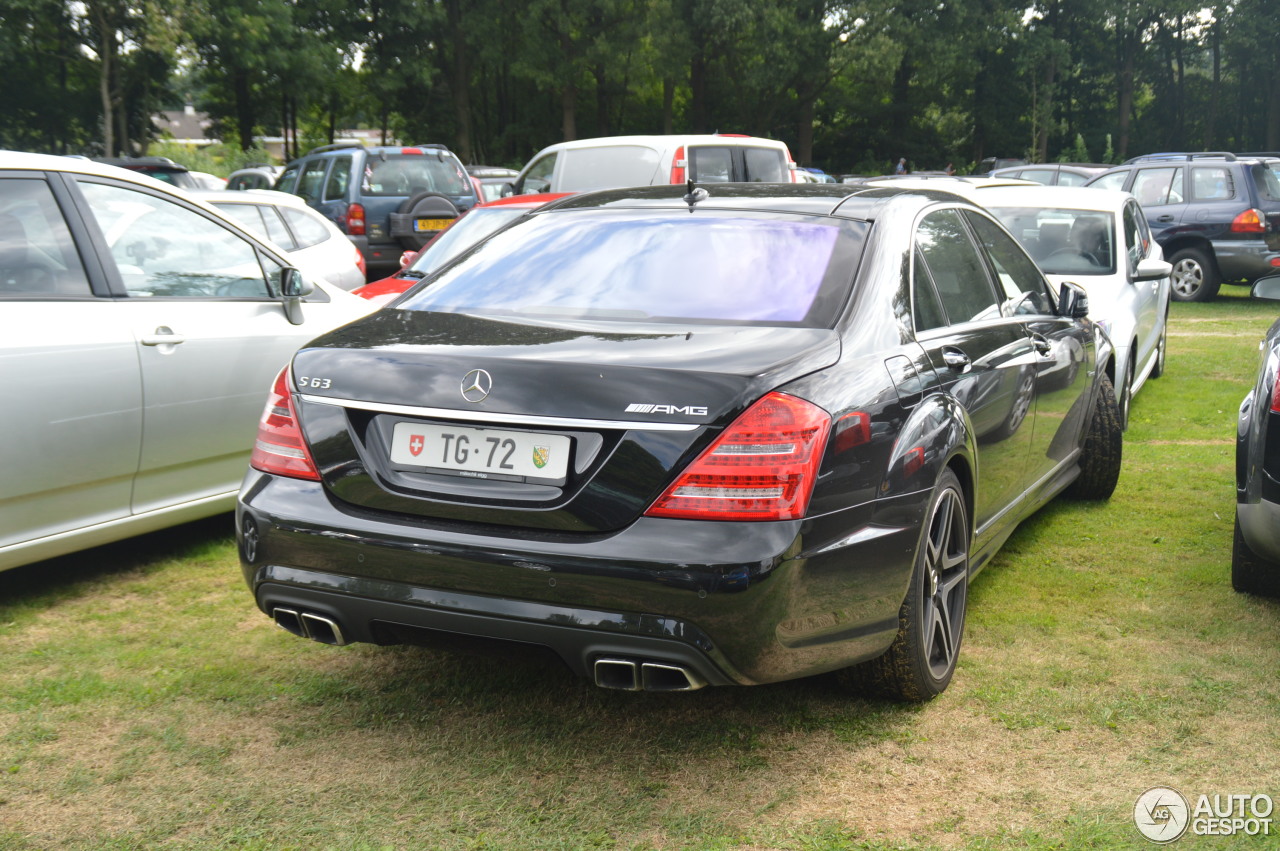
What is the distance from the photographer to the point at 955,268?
4.09 meters

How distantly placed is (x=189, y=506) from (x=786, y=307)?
9.47 feet

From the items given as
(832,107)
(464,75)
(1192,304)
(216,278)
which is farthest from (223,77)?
(216,278)

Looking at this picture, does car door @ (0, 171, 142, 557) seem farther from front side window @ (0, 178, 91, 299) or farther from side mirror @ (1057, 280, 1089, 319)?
side mirror @ (1057, 280, 1089, 319)

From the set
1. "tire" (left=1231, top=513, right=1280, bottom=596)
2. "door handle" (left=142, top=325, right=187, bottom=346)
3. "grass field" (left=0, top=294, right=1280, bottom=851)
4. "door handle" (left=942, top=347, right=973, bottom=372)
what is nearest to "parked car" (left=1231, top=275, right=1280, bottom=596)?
"tire" (left=1231, top=513, right=1280, bottom=596)

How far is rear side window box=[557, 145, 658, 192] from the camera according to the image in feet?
40.5

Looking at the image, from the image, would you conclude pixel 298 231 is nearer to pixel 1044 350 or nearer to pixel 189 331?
pixel 189 331

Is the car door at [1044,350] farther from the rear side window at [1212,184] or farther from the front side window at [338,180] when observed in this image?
the rear side window at [1212,184]

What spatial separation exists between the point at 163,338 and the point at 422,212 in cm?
944

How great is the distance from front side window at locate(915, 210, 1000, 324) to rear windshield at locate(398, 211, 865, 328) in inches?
16.9

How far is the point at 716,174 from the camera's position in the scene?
12.8 metres

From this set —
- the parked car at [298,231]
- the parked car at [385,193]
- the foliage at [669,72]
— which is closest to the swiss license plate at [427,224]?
the parked car at [385,193]

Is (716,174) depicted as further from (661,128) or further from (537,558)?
(661,128)

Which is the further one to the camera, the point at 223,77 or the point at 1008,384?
the point at 223,77

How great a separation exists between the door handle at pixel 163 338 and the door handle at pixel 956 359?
2.97 m
